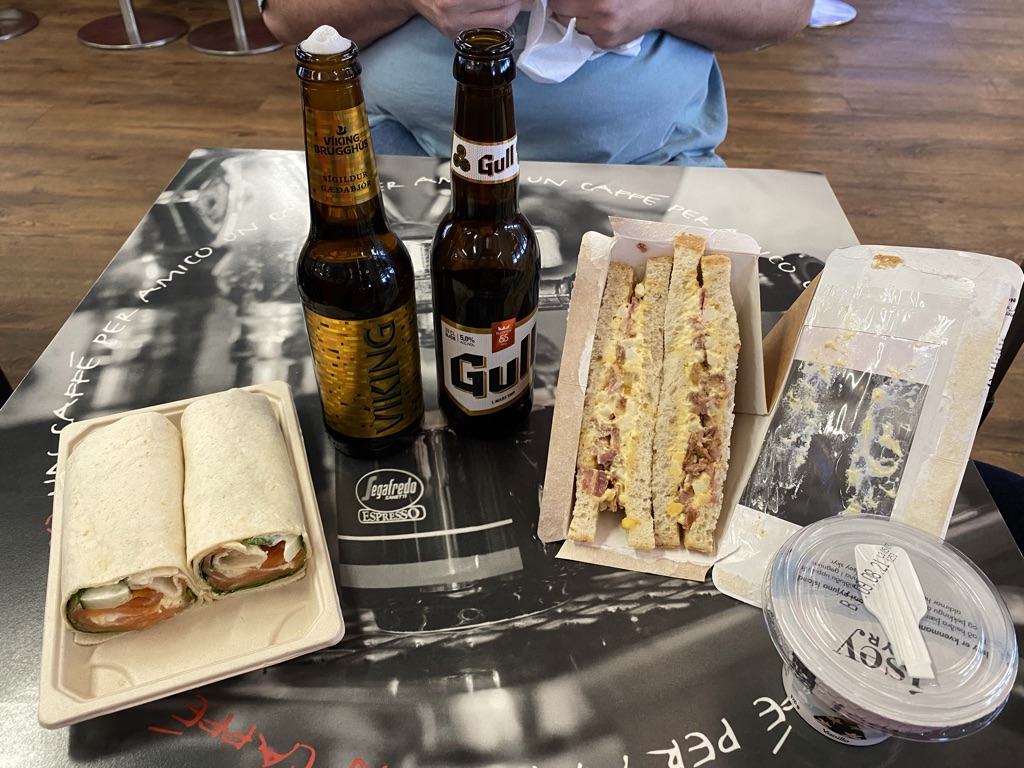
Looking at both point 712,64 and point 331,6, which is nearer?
point 331,6

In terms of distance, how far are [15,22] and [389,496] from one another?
15.5 ft

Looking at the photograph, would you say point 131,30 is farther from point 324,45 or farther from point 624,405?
point 624,405

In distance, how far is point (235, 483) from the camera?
0.73 metres

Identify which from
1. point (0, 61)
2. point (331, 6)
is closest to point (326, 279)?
point (331, 6)

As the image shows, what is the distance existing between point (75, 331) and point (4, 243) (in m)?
1.85

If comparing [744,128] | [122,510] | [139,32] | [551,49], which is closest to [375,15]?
[551,49]

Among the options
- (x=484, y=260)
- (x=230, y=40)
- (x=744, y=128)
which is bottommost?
(x=744, y=128)

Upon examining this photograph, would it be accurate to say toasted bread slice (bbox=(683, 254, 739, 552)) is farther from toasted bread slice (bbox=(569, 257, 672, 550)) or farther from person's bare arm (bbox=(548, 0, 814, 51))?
person's bare arm (bbox=(548, 0, 814, 51))

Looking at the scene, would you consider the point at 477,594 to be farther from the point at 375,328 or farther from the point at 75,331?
the point at 75,331

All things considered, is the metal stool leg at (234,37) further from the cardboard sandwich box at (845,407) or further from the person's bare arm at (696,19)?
the cardboard sandwich box at (845,407)

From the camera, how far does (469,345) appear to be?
82 cm

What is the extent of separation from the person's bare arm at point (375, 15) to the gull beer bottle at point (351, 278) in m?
0.50

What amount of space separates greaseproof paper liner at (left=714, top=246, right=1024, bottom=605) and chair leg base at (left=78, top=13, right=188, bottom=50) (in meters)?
4.20

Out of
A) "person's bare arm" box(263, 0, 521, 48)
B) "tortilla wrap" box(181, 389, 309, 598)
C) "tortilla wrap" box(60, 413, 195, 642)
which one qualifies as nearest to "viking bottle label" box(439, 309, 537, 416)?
"tortilla wrap" box(181, 389, 309, 598)
